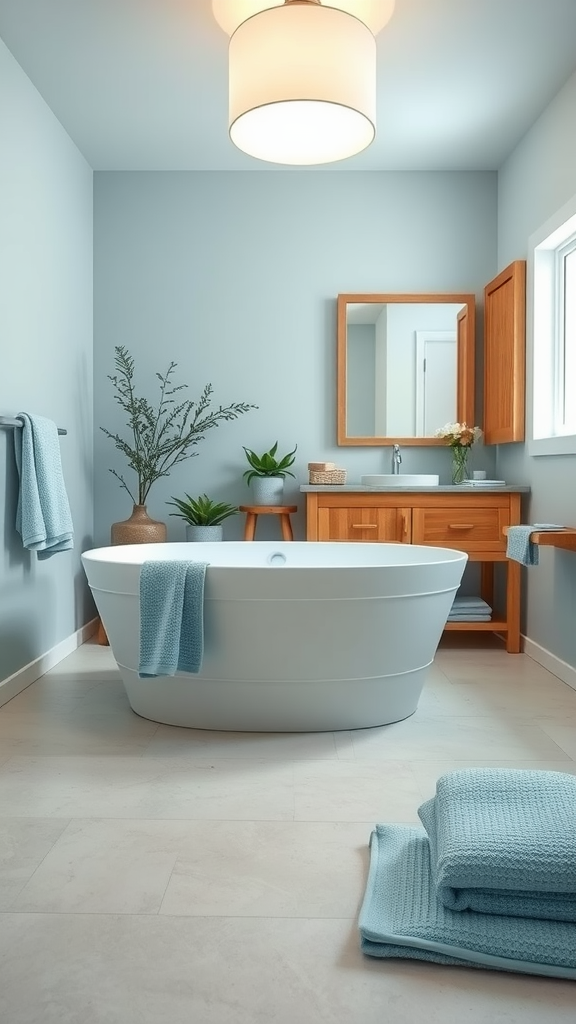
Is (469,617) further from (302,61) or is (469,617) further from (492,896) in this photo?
(492,896)

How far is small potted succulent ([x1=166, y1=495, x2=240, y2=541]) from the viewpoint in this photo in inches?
179

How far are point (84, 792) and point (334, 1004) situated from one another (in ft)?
3.73

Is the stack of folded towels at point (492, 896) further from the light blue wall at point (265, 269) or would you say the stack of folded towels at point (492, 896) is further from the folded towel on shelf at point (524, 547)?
the light blue wall at point (265, 269)

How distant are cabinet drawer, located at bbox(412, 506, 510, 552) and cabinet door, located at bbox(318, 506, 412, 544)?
0.21ft

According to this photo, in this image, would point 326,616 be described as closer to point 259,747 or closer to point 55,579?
point 259,747

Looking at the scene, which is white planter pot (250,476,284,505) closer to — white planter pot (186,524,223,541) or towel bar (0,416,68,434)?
white planter pot (186,524,223,541)

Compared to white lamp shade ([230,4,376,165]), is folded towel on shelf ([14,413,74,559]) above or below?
below

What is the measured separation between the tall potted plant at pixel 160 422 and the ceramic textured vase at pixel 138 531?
0.20 metres

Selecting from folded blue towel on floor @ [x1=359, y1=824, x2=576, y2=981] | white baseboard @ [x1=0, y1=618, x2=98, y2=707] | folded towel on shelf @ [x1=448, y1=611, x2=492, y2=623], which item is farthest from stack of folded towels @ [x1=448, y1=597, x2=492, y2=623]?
folded blue towel on floor @ [x1=359, y1=824, x2=576, y2=981]

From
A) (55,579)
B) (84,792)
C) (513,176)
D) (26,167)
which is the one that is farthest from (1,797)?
(513,176)

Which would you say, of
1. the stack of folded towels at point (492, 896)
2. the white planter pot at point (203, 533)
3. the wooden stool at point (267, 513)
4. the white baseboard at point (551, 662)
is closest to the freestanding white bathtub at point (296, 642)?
the white baseboard at point (551, 662)

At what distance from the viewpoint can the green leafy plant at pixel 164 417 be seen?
4.74 metres

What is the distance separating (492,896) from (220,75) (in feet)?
10.9

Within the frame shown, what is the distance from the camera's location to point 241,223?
4836mm
